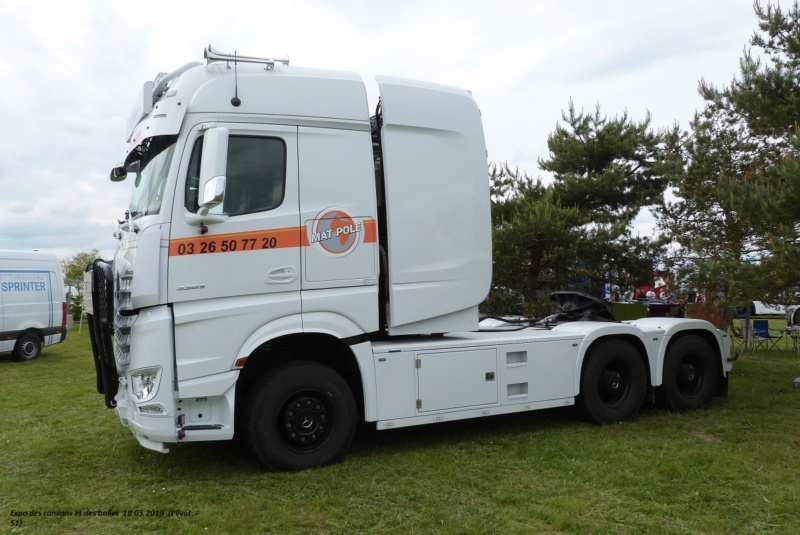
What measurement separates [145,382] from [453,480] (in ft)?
8.32

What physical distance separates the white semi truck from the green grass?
1.34ft

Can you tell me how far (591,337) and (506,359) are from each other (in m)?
1.16

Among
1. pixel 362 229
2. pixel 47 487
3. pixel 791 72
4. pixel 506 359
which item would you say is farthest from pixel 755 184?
pixel 47 487

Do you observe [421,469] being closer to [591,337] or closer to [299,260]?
[299,260]

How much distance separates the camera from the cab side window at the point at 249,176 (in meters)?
5.04

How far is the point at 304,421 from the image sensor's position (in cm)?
538

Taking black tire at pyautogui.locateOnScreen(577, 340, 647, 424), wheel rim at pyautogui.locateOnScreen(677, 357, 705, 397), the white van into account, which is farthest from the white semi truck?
the white van

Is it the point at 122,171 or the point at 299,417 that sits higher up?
the point at 122,171

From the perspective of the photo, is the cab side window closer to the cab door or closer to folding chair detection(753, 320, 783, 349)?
the cab door

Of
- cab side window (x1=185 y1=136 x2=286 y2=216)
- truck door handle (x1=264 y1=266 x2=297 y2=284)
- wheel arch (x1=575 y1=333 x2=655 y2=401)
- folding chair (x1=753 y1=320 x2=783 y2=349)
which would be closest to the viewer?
cab side window (x1=185 y1=136 x2=286 y2=216)

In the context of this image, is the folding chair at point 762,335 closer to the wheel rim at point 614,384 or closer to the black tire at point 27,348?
the wheel rim at point 614,384

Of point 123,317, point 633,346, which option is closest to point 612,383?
point 633,346

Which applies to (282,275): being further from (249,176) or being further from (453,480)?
(453,480)

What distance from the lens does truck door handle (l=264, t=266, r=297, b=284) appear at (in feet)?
17.0
